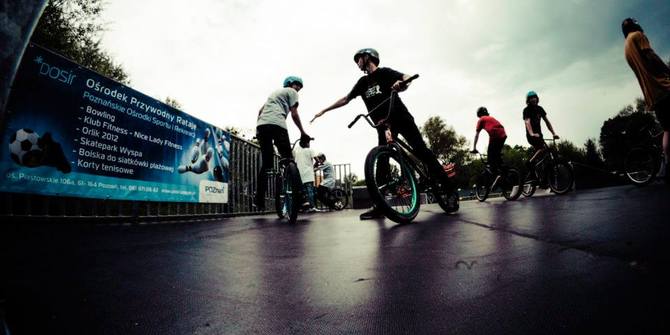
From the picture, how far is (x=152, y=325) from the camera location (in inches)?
45.6

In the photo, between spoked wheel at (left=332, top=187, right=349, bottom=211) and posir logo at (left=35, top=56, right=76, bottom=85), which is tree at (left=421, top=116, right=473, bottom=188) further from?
posir logo at (left=35, top=56, right=76, bottom=85)

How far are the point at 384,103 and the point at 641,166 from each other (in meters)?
5.68

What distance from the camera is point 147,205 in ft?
19.2

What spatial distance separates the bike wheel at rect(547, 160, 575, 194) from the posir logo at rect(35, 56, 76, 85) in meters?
9.24

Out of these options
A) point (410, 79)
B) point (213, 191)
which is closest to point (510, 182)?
point (410, 79)

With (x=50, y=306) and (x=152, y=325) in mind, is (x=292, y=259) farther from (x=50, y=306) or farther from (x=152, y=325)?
(x=50, y=306)

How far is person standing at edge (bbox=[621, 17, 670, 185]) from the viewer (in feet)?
14.0

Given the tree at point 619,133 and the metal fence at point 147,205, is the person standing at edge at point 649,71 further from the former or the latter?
the tree at point 619,133

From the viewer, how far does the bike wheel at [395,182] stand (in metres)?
3.70

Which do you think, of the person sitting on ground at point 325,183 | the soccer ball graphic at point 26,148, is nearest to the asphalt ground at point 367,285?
the soccer ball graphic at point 26,148

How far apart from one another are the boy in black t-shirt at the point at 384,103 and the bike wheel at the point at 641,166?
472cm

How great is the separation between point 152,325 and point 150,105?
5.92m

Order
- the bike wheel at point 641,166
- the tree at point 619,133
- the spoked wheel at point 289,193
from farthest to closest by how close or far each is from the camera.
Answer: the tree at point 619,133 → the bike wheel at point 641,166 → the spoked wheel at point 289,193

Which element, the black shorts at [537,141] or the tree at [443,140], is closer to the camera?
the black shorts at [537,141]
